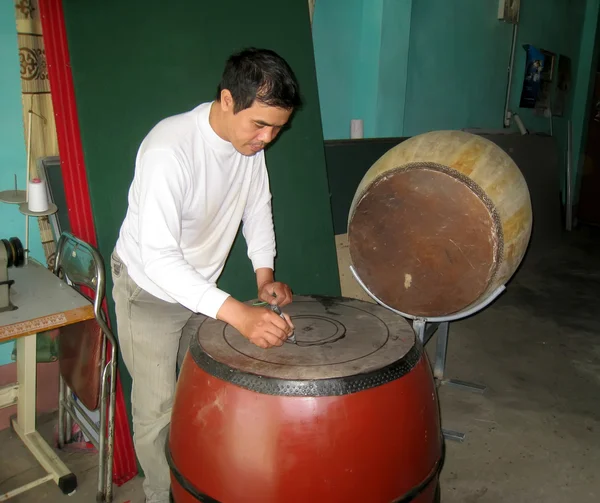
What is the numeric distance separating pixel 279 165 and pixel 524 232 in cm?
104

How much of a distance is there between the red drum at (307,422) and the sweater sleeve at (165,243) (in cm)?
14

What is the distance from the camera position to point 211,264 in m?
1.58

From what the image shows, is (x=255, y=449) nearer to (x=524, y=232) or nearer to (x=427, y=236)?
(x=427, y=236)

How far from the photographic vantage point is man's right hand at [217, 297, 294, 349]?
1250mm

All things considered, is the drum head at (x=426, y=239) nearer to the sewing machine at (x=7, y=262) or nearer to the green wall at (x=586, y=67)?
the sewing machine at (x=7, y=262)

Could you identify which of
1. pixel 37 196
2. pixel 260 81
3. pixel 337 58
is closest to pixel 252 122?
pixel 260 81

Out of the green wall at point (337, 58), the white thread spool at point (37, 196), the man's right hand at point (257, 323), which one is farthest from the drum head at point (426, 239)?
the green wall at point (337, 58)

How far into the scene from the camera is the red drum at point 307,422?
3.80 feet

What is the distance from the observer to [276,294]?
5.14ft

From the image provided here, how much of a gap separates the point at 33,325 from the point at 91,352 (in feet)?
1.05

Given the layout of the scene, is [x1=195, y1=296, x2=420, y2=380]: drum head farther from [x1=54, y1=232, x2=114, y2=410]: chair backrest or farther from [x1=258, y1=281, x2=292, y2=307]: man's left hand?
[x1=54, y1=232, x2=114, y2=410]: chair backrest

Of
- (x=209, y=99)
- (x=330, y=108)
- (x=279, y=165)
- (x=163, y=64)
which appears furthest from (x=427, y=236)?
(x=330, y=108)

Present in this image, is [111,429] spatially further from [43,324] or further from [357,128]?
[357,128]

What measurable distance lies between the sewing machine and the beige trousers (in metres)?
0.29
